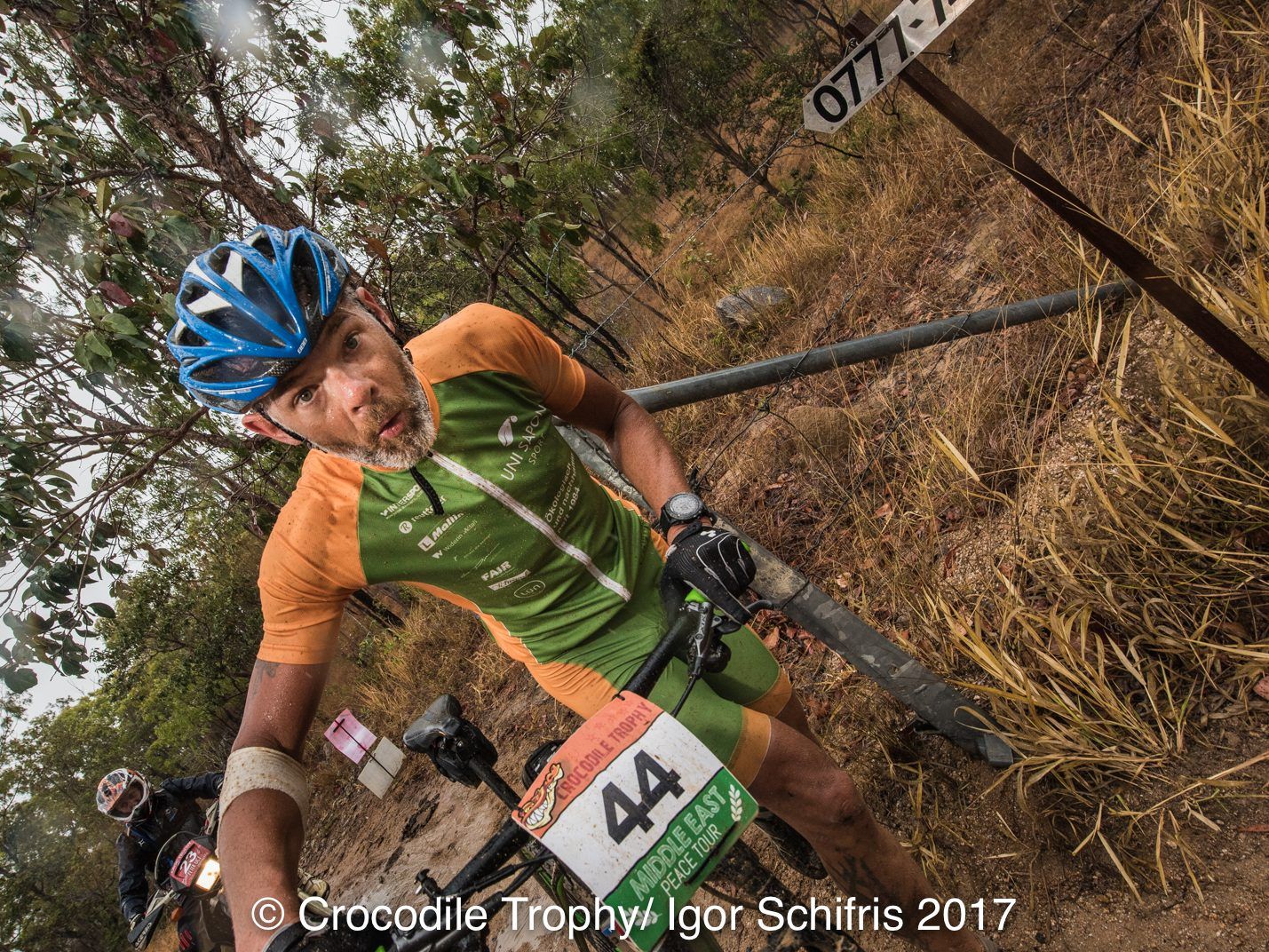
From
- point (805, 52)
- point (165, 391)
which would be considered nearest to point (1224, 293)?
point (165, 391)

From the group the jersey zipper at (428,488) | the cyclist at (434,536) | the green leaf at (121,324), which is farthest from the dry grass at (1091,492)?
the green leaf at (121,324)

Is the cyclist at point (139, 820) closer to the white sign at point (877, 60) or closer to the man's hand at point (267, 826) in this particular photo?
the man's hand at point (267, 826)

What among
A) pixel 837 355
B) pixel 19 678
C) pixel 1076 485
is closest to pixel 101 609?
pixel 19 678

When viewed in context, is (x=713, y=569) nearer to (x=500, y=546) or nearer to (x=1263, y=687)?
(x=500, y=546)

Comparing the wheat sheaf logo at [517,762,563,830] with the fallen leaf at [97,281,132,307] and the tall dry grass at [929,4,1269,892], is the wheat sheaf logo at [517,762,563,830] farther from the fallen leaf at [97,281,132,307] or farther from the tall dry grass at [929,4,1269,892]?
the fallen leaf at [97,281,132,307]

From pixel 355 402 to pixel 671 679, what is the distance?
1042 millimetres

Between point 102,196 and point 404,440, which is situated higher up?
point 102,196

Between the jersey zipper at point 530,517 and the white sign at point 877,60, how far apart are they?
1.14 metres

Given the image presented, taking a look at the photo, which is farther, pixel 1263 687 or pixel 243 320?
pixel 1263 687

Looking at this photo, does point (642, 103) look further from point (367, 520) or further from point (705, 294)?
point (367, 520)

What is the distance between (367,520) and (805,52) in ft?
50.9

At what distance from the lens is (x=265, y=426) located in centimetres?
174

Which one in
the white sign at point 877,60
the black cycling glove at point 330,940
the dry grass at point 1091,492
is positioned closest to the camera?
the black cycling glove at point 330,940

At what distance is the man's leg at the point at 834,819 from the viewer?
1.69 metres
